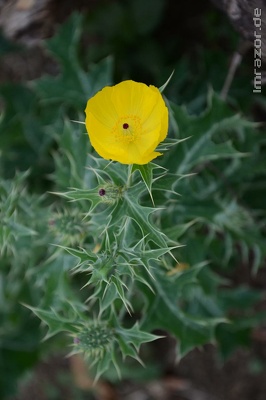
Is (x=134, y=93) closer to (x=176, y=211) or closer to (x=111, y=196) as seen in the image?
(x=111, y=196)

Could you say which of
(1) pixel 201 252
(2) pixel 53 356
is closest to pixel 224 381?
(2) pixel 53 356

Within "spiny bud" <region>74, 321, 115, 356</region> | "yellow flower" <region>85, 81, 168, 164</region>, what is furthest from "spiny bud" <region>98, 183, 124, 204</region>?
"spiny bud" <region>74, 321, 115, 356</region>

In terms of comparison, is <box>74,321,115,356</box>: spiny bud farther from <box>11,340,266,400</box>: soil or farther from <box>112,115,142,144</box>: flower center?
<box>11,340,266,400</box>: soil

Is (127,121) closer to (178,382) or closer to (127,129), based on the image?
(127,129)

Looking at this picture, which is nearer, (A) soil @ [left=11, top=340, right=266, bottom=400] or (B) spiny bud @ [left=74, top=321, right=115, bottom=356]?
(B) spiny bud @ [left=74, top=321, right=115, bottom=356]

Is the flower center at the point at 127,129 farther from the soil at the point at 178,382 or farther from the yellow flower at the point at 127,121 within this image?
the soil at the point at 178,382

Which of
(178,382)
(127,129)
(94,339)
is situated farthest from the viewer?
(178,382)

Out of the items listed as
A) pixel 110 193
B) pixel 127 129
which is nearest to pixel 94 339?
pixel 110 193
